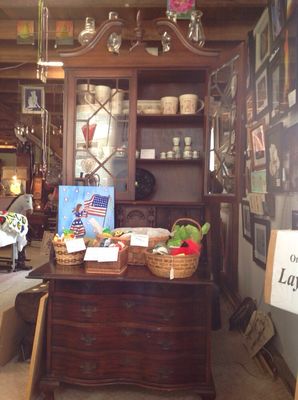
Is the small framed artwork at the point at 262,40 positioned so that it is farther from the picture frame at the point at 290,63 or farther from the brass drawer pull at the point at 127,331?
the brass drawer pull at the point at 127,331

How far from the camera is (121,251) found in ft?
6.19

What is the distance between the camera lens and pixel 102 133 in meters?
2.44

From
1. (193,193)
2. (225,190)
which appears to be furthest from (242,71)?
(193,193)

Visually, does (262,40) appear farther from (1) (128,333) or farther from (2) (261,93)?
(1) (128,333)

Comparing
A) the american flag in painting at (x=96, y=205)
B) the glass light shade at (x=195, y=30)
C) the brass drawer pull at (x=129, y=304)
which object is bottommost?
the brass drawer pull at (x=129, y=304)

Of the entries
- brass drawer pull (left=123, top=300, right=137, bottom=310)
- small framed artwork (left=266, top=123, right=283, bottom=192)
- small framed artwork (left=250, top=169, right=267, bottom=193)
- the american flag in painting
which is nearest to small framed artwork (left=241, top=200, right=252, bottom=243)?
small framed artwork (left=250, top=169, right=267, bottom=193)

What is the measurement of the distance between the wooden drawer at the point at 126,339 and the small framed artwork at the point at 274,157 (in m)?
1.07

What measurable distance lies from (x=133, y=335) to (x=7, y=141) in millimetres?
11164

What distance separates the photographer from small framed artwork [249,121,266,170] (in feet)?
8.37

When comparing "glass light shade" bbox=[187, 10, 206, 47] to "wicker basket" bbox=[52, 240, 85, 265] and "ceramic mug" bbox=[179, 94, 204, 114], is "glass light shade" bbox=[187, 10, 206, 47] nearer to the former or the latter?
"ceramic mug" bbox=[179, 94, 204, 114]

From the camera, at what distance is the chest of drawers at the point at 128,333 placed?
1.92 meters

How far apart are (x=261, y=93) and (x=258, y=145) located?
0.42 m

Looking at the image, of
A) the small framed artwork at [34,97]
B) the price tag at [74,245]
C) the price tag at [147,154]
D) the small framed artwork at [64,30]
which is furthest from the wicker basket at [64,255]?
the small framed artwork at [34,97]

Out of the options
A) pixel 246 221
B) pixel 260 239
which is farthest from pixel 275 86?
pixel 246 221
